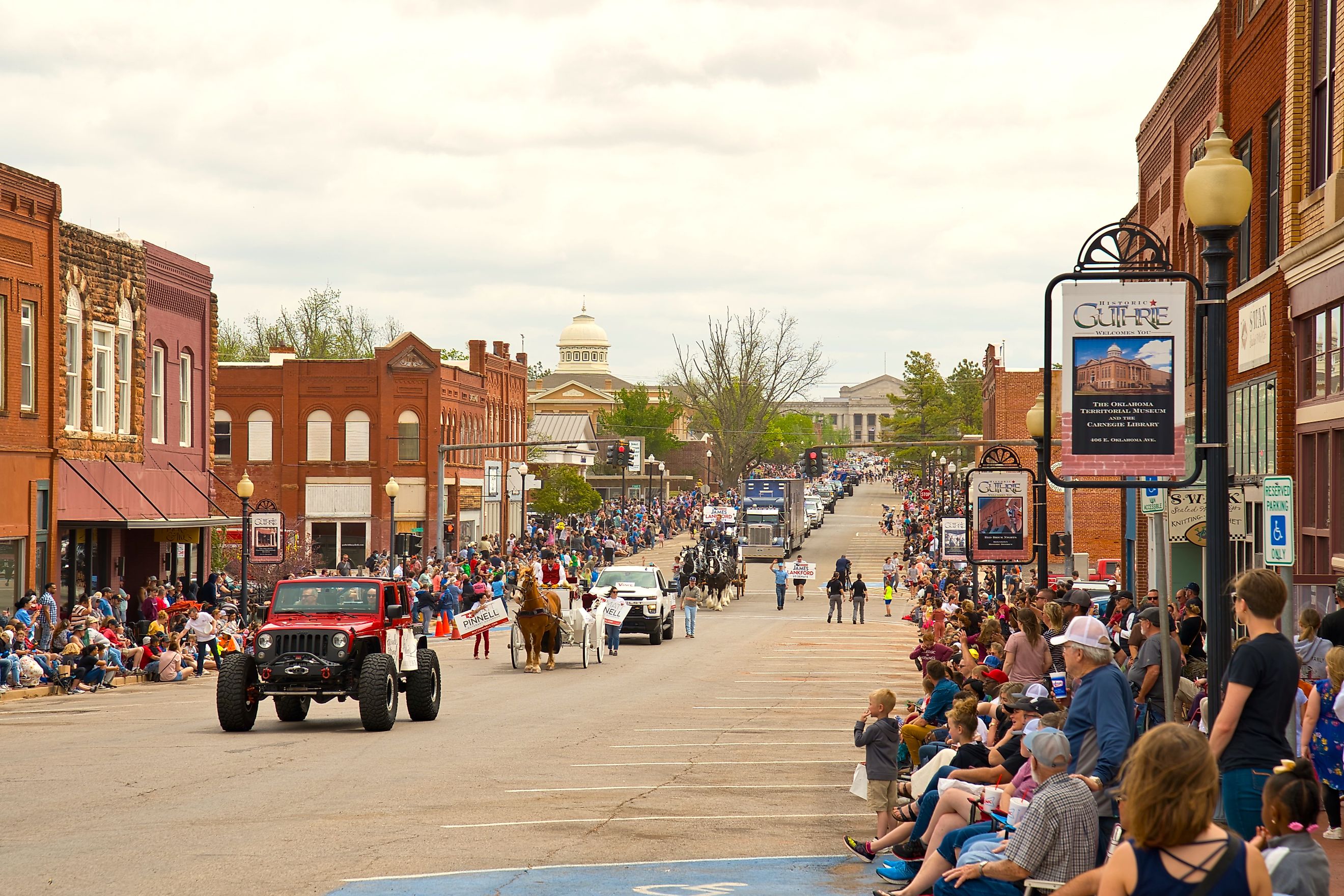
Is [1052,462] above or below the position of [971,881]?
above

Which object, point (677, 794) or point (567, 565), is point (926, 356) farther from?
point (677, 794)

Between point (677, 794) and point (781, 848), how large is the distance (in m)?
2.58

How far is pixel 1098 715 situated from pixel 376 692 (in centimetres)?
1180

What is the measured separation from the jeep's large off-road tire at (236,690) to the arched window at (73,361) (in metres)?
16.1

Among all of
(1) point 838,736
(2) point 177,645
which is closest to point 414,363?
(2) point 177,645

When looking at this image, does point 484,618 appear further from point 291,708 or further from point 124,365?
point 124,365

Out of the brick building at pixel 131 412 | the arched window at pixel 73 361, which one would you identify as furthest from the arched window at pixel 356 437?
the arched window at pixel 73 361

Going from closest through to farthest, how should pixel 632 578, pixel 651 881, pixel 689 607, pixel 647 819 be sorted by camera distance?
pixel 651 881 < pixel 647 819 < pixel 632 578 < pixel 689 607

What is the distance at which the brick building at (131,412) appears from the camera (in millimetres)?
33094

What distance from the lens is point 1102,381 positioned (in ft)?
35.9

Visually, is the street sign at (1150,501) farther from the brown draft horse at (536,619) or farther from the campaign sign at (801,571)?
the campaign sign at (801,571)

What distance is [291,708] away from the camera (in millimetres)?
20469

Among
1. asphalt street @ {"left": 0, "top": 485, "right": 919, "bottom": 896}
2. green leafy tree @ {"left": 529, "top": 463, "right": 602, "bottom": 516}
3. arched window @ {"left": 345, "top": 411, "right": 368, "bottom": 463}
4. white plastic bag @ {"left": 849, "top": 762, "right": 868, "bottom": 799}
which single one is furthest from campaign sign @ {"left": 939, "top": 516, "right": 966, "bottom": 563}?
green leafy tree @ {"left": 529, "top": 463, "right": 602, "bottom": 516}

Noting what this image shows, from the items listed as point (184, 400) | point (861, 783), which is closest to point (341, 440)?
point (184, 400)
